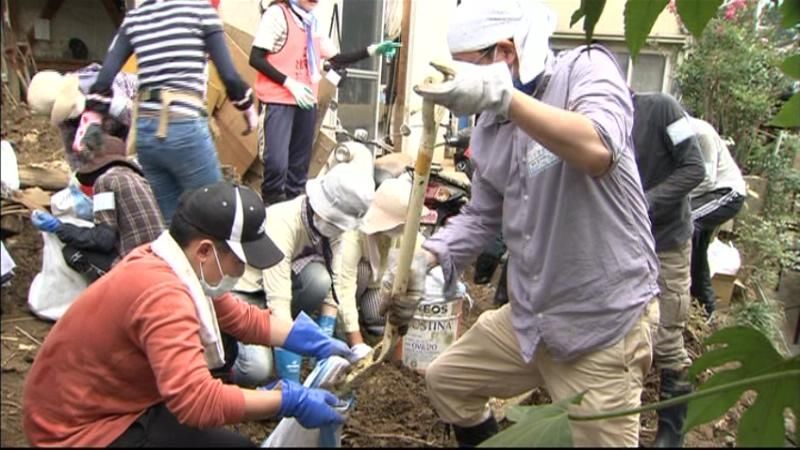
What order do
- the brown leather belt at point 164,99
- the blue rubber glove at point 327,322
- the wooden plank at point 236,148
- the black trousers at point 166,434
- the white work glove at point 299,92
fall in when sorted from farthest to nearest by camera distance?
the wooden plank at point 236,148 → the white work glove at point 299,92 → the blue rubber glove at point 327,322 → the brown leather belt at point 164,99 → the black trousers at point 166,434

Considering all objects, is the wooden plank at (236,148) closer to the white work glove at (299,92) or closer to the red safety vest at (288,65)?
the red safety vest at (288,65)

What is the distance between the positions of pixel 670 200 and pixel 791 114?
1.87 metres

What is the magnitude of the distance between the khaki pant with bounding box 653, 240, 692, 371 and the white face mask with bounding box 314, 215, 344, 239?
1.53 metres

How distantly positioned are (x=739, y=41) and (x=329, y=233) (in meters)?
6.77

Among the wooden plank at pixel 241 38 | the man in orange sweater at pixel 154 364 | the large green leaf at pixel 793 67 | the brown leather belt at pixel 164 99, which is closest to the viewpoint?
the large green leaf at pixel 793 67

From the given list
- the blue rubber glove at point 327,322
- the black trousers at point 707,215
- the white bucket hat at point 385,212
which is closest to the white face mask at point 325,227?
the white bucket hat at point 385,212

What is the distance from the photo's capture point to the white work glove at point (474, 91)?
6.06ft

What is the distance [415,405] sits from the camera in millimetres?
3750

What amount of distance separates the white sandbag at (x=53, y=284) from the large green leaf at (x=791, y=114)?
5.83 feet

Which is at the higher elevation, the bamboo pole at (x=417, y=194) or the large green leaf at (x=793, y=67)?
the large green leaf at (x=793, y=67)

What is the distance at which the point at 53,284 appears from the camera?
220 cm

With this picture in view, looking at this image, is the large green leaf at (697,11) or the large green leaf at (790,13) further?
the large green leaf at (790,13)

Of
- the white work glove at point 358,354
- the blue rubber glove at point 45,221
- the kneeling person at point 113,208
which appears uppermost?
the blue rubber glove at point 45,221

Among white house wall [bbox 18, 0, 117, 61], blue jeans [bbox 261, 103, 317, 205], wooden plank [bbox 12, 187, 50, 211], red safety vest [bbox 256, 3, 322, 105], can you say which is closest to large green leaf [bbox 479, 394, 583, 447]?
wooden plank [bbox 12, 187, 50, 211]
